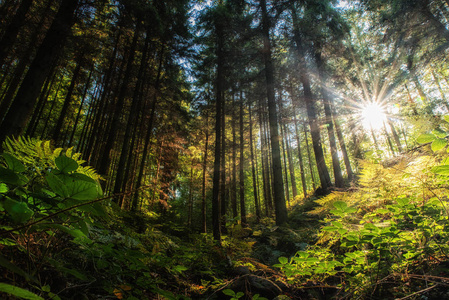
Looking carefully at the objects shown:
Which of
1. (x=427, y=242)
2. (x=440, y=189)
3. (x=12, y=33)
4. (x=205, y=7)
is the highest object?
(x=205, y=7)

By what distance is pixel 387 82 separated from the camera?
34.5 feet

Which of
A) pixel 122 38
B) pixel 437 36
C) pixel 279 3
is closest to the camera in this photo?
pixel 437 36

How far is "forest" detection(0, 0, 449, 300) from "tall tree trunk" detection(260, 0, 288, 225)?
0.18ft

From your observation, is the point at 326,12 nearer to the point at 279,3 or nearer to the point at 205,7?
the point at 279,3

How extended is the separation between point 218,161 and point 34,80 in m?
6.18

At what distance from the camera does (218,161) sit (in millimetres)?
8352

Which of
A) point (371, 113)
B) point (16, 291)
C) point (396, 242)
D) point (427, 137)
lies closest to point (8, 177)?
point (16, 291)

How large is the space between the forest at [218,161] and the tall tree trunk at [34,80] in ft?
0.07

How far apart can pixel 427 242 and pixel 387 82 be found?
1239cm

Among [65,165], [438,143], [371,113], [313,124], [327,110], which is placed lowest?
[65,165]

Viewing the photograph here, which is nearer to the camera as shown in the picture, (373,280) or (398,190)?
(373,280)

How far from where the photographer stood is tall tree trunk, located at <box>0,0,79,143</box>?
2.99m

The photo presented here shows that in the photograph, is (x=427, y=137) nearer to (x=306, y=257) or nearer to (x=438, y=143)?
(x=438, y=143)

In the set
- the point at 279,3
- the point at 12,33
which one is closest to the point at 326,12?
the point at 279,3
